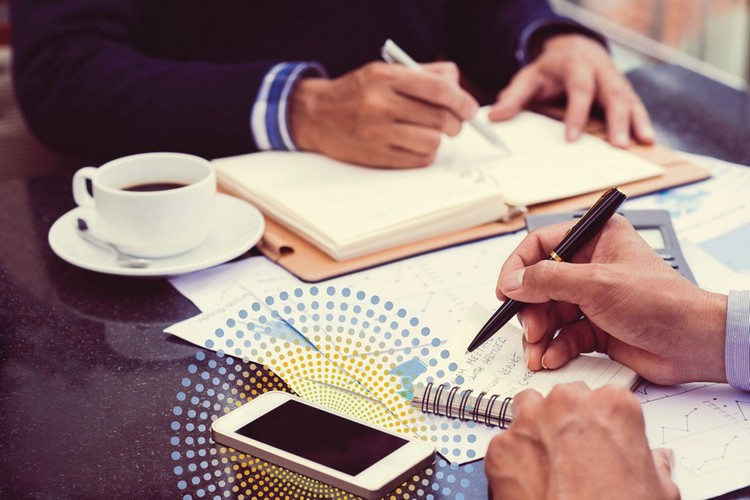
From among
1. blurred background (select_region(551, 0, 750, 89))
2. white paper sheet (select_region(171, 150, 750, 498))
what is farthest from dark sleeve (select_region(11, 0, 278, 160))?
blurred background (select_region(551, 0, 750, 89))

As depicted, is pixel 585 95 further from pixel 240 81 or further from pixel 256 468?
pixel 256 468

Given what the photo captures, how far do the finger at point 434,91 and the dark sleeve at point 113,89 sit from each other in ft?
0.68

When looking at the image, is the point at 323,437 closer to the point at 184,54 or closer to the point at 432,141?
the point at 432,141

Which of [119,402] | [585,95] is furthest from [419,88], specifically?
[119,402]

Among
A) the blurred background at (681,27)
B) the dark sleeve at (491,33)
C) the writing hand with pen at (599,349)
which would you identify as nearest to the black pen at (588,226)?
the writing hand with pen at (599,349)

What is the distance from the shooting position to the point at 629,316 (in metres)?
0.65

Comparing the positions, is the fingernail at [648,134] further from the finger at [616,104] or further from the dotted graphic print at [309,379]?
the dotted graphic print at [309,379]

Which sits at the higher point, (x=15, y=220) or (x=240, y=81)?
(x=240, y=81)

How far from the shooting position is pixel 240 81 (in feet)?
3.81

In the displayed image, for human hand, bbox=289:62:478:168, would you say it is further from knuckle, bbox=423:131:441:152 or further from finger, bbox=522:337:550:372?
finger, bbox=522:337:550:372

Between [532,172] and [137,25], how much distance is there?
0.67m

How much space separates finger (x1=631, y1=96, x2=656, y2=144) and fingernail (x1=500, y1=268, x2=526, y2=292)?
556 mm

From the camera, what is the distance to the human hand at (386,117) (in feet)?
3.52

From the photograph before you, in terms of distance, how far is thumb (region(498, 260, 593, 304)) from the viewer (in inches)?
26.0
